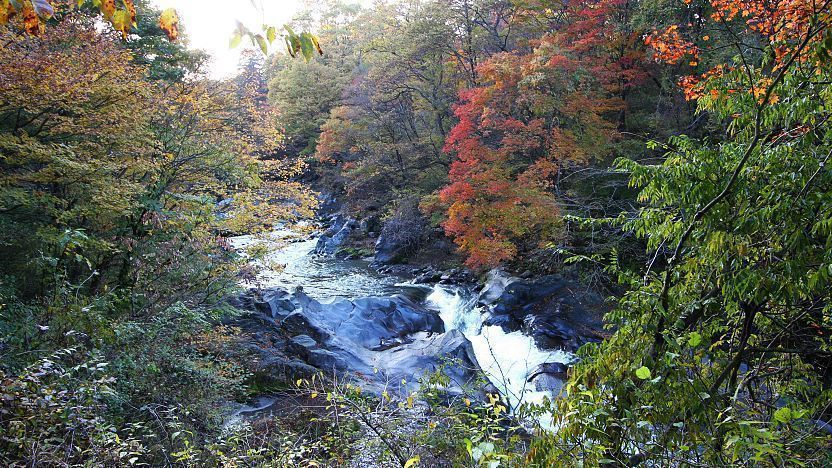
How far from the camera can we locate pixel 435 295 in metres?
15.5

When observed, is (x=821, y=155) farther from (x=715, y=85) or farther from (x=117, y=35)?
(x=117, y=35)

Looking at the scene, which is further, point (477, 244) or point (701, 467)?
point (477, 244)

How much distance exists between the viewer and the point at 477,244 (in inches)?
552

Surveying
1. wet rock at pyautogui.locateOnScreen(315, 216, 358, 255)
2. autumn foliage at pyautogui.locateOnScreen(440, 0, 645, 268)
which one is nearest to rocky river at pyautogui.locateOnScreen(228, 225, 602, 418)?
autumn foliage at pyautogui.locateOnScreen(440, 0, 645, 268)

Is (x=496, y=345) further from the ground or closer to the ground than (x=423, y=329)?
closer to the ground

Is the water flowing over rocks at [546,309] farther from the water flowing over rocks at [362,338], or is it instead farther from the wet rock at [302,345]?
the wet rock at [302,345]

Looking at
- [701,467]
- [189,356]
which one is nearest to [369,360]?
[189,356]

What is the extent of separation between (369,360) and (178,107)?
6804mm

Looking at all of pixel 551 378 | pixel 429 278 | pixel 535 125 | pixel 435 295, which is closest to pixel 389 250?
pixel 429 278

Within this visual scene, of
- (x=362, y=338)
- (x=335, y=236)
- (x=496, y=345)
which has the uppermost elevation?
(x=335, y=236)

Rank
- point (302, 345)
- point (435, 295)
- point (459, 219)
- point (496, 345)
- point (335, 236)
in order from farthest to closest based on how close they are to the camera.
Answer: point (335, 236), point (435, 295), point (459, 219), point (496, 345), point (302, 345)

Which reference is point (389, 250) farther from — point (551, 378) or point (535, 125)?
point (551, 378)

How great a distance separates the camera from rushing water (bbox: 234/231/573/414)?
1059 cm

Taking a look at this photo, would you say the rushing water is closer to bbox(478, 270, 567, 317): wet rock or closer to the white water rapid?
the white water rapid
